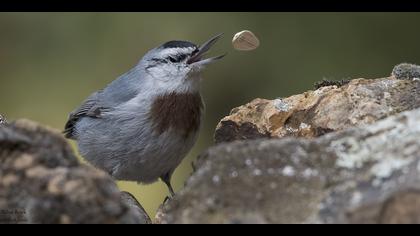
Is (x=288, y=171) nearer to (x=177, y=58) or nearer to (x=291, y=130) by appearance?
(x=291, y=130)

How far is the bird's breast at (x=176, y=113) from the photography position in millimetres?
4758

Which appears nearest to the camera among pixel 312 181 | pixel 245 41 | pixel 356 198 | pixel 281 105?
pixel 356 198

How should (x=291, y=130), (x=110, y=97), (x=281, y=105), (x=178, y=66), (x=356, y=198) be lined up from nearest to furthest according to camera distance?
(x=356, y=198) → (x=291, y=130) → (x=281, y=105) → (x=178, y=66) → (x=110, y=97)

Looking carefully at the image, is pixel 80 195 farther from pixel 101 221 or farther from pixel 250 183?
pixel 250 183

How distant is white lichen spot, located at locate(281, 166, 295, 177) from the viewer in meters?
2.41

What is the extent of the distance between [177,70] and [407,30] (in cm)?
294

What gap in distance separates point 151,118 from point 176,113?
17 centimetres

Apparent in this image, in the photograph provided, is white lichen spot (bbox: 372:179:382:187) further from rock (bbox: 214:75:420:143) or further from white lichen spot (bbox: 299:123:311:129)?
white lichen spot (bbox: 299:123:311:129)

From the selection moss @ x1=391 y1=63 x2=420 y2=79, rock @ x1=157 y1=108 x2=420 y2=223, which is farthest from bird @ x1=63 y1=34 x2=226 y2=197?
rock @ x1=157 y1=108 x2=420 y2=223

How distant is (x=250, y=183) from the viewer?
7.85ft

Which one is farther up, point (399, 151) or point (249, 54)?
point (399, 151)

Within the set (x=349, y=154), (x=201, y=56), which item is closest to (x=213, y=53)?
(x=201, y=56)

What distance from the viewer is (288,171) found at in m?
2.42
